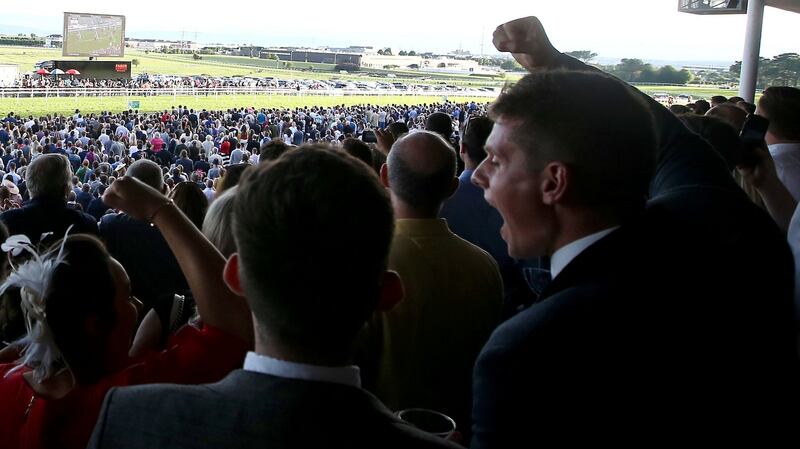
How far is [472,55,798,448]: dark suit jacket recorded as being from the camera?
4.46 ft

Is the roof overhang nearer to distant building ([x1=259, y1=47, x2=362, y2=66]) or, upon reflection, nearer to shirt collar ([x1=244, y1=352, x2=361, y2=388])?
shirt collar ([x1=244, y1=352, x2=361, y2=388])

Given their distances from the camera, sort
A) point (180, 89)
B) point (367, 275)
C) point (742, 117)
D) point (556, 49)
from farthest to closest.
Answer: point (180, 89) < point (742, 117) < point (556, 49) < point (367, 275)

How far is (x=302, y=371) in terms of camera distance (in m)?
1.25

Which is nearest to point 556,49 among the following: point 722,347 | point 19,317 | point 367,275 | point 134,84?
point 722,347

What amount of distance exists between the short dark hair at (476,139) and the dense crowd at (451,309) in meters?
1.52

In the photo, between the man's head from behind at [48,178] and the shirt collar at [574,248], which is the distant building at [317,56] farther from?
the shirt collar at [574,248]

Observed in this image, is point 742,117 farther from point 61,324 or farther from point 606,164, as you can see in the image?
point 61,324

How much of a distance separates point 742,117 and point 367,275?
5559 mm

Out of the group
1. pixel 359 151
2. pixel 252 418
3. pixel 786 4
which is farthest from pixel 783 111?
pixel 786 4

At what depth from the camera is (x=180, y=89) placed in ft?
148

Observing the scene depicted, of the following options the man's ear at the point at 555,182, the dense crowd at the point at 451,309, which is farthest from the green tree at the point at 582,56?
the man's ear at the point at 555,182

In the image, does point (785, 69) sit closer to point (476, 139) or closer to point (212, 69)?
point (476, 139)

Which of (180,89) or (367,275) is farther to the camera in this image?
(180,89)

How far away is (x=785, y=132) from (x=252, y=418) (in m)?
3.68
